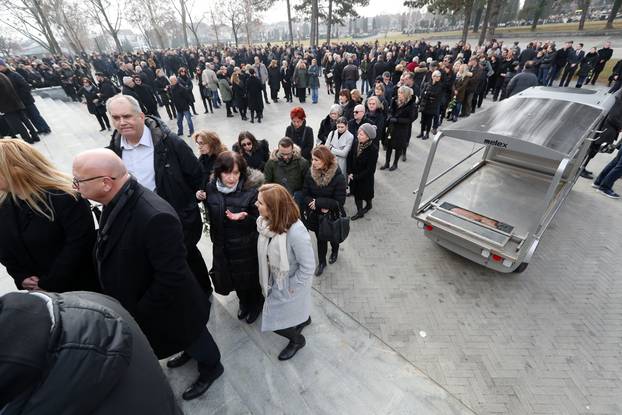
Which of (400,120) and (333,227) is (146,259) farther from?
(400,120)

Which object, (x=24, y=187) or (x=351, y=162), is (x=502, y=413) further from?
(x=24, y=187)

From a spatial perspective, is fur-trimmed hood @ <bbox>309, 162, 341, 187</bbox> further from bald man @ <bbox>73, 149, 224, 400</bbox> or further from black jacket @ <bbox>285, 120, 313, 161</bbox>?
bald man @ <bbox>73, 149, 224, 400</bbox>

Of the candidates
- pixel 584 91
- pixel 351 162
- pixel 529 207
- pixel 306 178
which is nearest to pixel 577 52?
pixel 584 91

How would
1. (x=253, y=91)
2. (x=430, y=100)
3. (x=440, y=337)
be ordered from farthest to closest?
(x=253, y=91) → (x=430, y=100) → (x=440, y=337)

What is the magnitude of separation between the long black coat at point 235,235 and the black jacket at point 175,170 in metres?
0.49

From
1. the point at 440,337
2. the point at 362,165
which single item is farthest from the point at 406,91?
the point at 440,337

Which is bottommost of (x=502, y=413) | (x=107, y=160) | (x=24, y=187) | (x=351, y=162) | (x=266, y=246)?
(x=502, y=413)

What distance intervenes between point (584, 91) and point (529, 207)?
7.98ft

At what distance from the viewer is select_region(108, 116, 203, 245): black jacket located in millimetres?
3006

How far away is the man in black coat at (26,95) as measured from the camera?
8.55m

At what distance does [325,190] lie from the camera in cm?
381

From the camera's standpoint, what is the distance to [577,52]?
14.4 metres

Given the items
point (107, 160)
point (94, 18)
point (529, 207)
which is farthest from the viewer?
point (94, 18)

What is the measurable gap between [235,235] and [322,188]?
1429 mm
